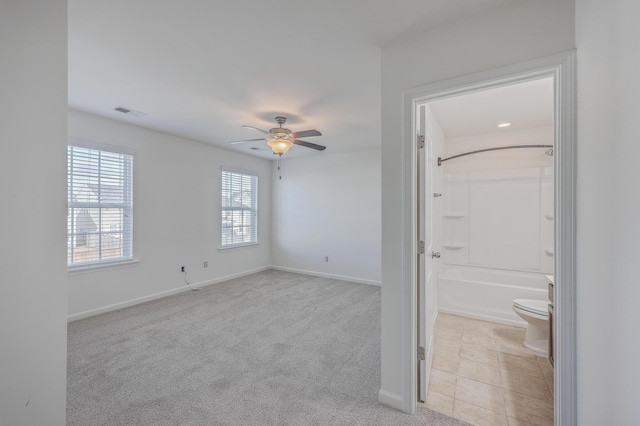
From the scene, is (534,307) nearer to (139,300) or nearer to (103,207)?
(139,300)

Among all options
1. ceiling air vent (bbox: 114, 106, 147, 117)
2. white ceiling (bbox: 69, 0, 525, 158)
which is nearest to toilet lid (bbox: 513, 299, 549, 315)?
white ceiling (bbox: 69, 0, 525, 158)

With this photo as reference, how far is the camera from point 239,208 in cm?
548

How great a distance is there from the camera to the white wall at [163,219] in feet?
11.2

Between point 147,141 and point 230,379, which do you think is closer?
point 230,379

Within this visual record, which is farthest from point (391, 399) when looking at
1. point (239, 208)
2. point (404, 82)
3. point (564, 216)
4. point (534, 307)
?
point (239, 208)

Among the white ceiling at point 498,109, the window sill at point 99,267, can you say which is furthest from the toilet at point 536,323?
the window sill at point 99,267

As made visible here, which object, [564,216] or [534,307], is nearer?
[564,216]

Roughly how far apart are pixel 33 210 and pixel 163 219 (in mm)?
3427
